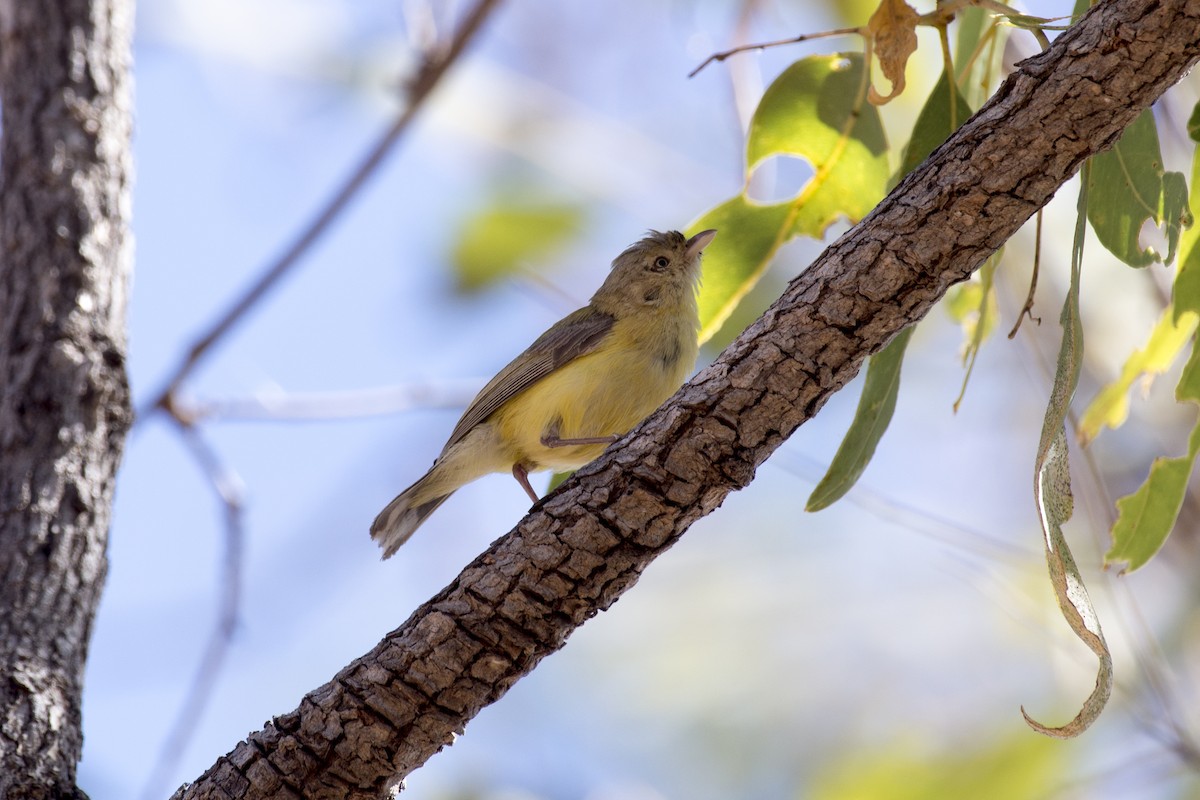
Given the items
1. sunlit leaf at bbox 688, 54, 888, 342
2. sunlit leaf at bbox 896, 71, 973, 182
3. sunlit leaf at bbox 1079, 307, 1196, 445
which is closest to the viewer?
sunlit leaf at bbox 896, 71, 973, 182

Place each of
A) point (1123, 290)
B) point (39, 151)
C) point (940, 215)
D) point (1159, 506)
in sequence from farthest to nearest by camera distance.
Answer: point (1123, 290), point (39, 151), point (1159, 506), point (940, 215)

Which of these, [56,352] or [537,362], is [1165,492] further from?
[56,352]

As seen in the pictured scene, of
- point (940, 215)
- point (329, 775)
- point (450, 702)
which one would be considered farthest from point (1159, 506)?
point (329, 775)

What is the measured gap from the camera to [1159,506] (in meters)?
3.30

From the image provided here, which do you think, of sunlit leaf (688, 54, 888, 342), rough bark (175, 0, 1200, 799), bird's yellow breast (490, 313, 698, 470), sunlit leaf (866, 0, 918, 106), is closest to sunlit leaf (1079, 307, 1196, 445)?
sunlit leaf (688, 54, 888, 342)

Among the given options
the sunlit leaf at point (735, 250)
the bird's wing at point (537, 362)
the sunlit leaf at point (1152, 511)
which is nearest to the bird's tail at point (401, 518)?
the bird's wing at point (537, 362)

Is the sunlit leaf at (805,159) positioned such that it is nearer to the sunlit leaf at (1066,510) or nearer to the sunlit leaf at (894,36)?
the sunlit leaf at (894,36)

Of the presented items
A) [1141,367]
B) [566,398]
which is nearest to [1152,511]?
[1141,367]

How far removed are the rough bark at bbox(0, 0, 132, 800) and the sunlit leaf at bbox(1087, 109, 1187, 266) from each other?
2.86m

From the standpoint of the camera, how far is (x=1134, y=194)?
10.1 feet

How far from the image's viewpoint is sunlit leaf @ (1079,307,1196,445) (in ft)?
11.6

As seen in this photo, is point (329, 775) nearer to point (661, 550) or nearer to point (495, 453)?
point (661, 550)

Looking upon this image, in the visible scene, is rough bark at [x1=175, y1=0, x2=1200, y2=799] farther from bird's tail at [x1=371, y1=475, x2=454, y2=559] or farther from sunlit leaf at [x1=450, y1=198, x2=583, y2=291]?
sunlit leaf at [x1=450, y1=198, x2=583, y2=291]

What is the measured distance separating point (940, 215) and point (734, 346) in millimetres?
508
